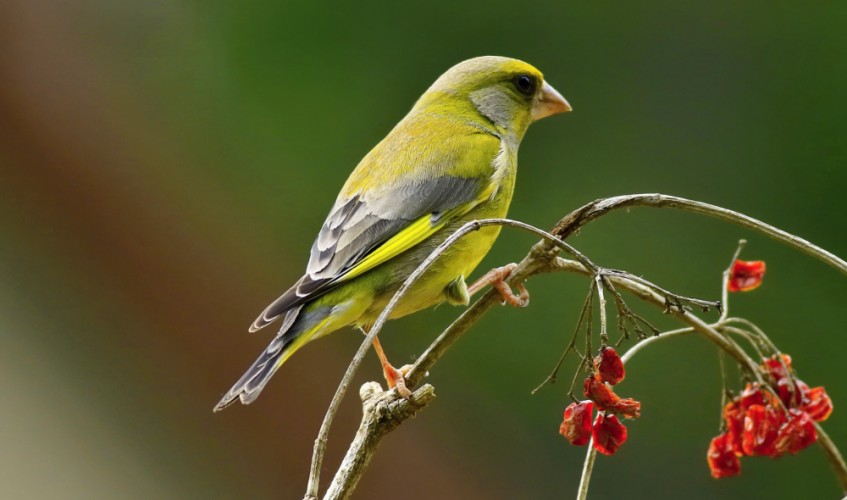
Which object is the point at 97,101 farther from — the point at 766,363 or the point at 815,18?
the point at 766,363

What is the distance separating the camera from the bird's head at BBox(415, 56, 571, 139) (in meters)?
2.90

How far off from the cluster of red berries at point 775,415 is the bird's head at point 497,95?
4.18ft

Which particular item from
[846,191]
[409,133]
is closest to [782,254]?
[846,191]

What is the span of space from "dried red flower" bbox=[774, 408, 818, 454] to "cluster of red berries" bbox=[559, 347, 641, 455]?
1.00 feet

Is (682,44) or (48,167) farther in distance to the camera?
Result: (682,44)

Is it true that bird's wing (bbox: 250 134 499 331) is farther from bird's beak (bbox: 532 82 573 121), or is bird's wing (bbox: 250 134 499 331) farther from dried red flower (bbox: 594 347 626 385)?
dried red flower (bbox: 594 347 626 385)

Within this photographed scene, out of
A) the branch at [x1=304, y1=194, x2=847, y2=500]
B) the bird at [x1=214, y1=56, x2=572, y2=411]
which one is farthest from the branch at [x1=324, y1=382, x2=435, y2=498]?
the bird at [x1=214, y1=56, x2=572, y2=411]

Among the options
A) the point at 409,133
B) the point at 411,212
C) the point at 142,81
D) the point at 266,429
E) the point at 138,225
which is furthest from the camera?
the point at 142,81

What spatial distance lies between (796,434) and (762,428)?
2.3 inches

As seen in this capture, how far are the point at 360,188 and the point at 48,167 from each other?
2.27 metres

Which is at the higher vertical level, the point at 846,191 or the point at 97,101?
the point at 97,101

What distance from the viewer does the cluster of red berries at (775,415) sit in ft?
5.64

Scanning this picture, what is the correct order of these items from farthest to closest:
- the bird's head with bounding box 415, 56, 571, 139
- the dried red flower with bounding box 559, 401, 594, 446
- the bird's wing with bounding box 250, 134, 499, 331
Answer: the bird's head with bounding box 415, 56, 571, 139 → the bird's wing with bounding box 250, 134, 499, 331 → the dried red flower with bounding box 559, 401, 594, 446

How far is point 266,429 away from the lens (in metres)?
4.00
